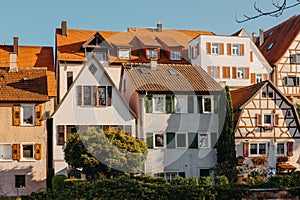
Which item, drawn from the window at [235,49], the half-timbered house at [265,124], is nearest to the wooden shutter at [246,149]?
the half-timbered house at [265,124]

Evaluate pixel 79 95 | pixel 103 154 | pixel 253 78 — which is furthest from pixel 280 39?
pixel 103 154

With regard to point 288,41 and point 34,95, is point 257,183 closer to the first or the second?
point 34,95

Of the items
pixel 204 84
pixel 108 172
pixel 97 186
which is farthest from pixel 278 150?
pixel 97 186

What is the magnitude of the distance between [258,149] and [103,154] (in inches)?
467

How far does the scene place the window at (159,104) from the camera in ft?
108

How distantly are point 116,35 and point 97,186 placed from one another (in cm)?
2168

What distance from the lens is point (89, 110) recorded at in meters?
32.0

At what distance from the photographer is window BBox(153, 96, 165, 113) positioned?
3306cm

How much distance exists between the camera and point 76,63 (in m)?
38.9

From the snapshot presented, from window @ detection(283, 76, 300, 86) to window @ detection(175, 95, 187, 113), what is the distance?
45.7ft

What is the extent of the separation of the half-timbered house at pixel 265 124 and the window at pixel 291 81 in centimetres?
938

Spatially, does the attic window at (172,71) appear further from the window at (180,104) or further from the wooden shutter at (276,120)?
the wooden shutter at (276,120)

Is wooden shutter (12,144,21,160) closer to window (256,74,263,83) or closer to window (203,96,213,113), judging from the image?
window (203,96,213,113)

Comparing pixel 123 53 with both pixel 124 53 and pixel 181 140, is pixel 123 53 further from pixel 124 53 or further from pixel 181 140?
pixel 181 140
